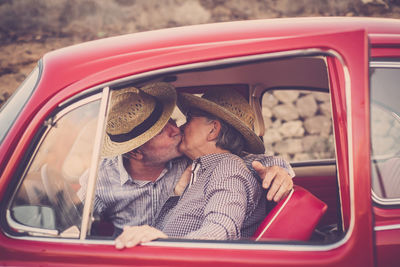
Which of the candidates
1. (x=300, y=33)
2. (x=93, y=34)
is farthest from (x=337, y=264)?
(x=93, y=34)

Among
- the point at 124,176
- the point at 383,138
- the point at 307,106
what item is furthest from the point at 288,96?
the point at 383,138

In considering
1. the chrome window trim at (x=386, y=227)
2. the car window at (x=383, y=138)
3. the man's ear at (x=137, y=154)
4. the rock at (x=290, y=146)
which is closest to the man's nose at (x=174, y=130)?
the man's ear at (x=137, y=154)

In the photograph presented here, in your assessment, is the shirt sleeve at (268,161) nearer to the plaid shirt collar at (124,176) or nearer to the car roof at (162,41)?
the plaid shirt collar at (124,176)

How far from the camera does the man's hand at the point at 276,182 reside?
6.24 ft

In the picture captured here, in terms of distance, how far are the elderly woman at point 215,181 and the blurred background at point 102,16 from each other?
530cm

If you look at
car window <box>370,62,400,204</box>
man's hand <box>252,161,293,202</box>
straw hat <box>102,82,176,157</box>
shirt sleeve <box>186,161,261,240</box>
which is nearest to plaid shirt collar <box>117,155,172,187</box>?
straw hat <box>102,82,176,157</box>

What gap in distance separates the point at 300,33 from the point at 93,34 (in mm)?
6572

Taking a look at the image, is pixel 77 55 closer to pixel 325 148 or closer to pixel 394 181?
pixel 394 181

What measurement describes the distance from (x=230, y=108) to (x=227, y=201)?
0.79 meters

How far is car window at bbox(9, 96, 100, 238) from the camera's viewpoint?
5.11ft

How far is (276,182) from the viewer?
195 cm

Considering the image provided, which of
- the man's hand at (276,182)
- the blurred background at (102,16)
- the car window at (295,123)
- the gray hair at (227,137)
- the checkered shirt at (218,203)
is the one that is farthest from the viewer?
the car window at (295,123)

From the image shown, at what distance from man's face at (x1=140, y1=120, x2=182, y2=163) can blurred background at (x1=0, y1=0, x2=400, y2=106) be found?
5319mm

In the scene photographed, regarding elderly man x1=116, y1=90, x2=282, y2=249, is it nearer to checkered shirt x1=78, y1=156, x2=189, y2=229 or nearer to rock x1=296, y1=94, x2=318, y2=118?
checkered shirt x1=78, y1=156, x2=189, y2=229
